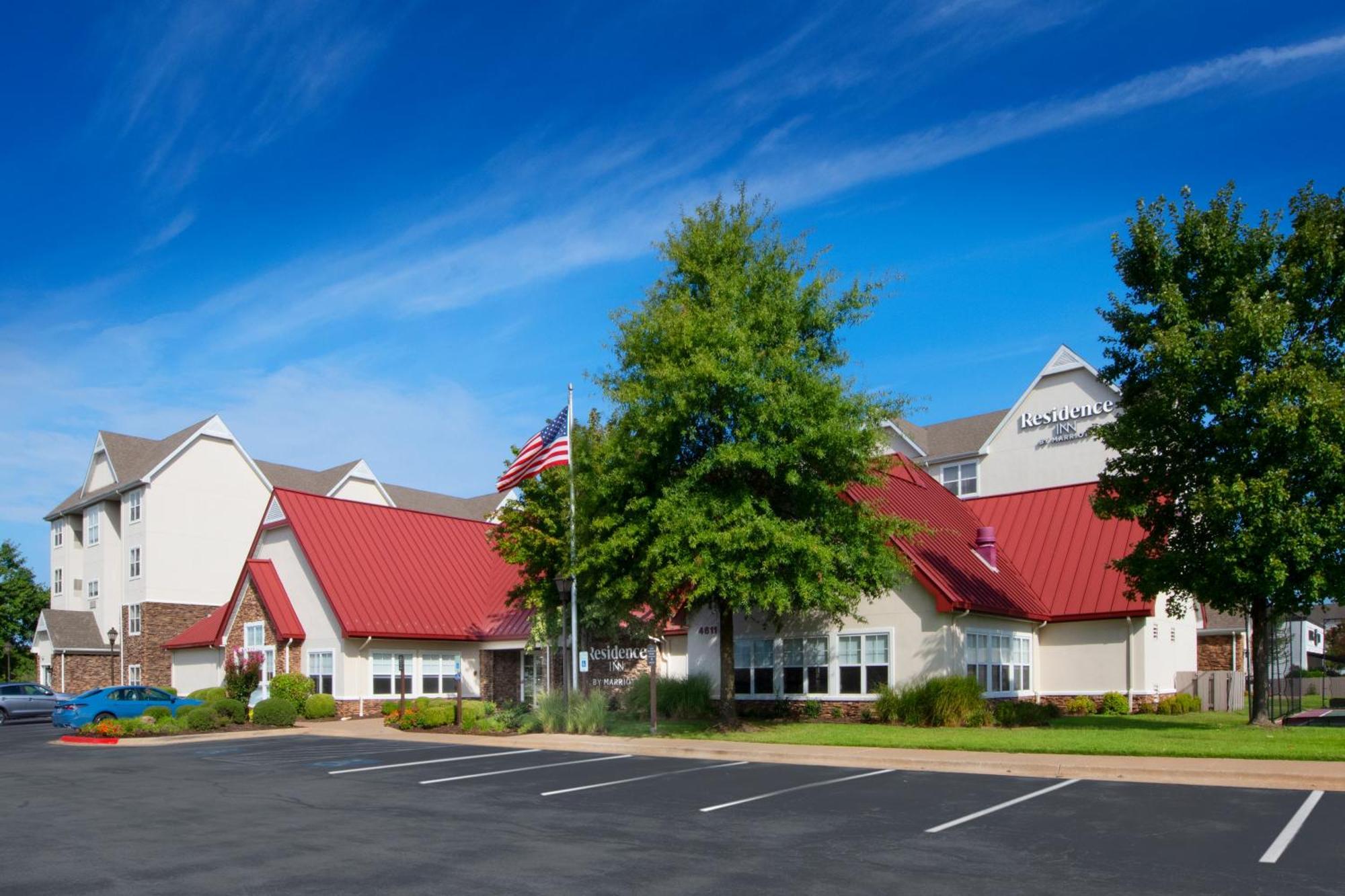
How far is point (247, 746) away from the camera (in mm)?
25547

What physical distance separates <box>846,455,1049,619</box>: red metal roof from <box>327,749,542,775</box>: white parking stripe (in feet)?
32.4

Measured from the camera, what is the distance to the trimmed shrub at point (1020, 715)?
27.0 m

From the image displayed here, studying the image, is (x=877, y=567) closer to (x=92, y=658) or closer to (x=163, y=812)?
(x=163, y=812)

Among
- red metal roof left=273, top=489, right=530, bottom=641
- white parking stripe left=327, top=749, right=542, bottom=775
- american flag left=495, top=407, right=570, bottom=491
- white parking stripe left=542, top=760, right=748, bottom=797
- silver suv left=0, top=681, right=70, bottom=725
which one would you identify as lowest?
silver suv left=0, top=681, right=70, bottom=725

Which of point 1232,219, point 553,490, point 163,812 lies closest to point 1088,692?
point 1232,219

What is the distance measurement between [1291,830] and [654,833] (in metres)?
6.80

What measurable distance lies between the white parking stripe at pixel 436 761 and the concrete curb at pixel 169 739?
9565 millimetres

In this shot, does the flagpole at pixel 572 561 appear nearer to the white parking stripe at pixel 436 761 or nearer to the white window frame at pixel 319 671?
the white parking stripe at pixel 436 761

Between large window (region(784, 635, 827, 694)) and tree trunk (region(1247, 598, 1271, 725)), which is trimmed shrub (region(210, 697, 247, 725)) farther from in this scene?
tree trunk (region(1247, 598, 1271, 725))

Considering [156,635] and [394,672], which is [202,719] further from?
[156,635]

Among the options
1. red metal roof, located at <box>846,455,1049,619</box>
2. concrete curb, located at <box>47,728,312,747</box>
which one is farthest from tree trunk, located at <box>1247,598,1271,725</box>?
concrete curb, located at <box>47,728,312,747</box>

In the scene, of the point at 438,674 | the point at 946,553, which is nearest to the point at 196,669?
the point at 438,674

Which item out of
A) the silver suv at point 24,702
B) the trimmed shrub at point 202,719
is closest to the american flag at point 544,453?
the trimmed shrub at point 202,719

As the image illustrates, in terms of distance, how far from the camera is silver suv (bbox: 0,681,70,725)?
43.1 meters
